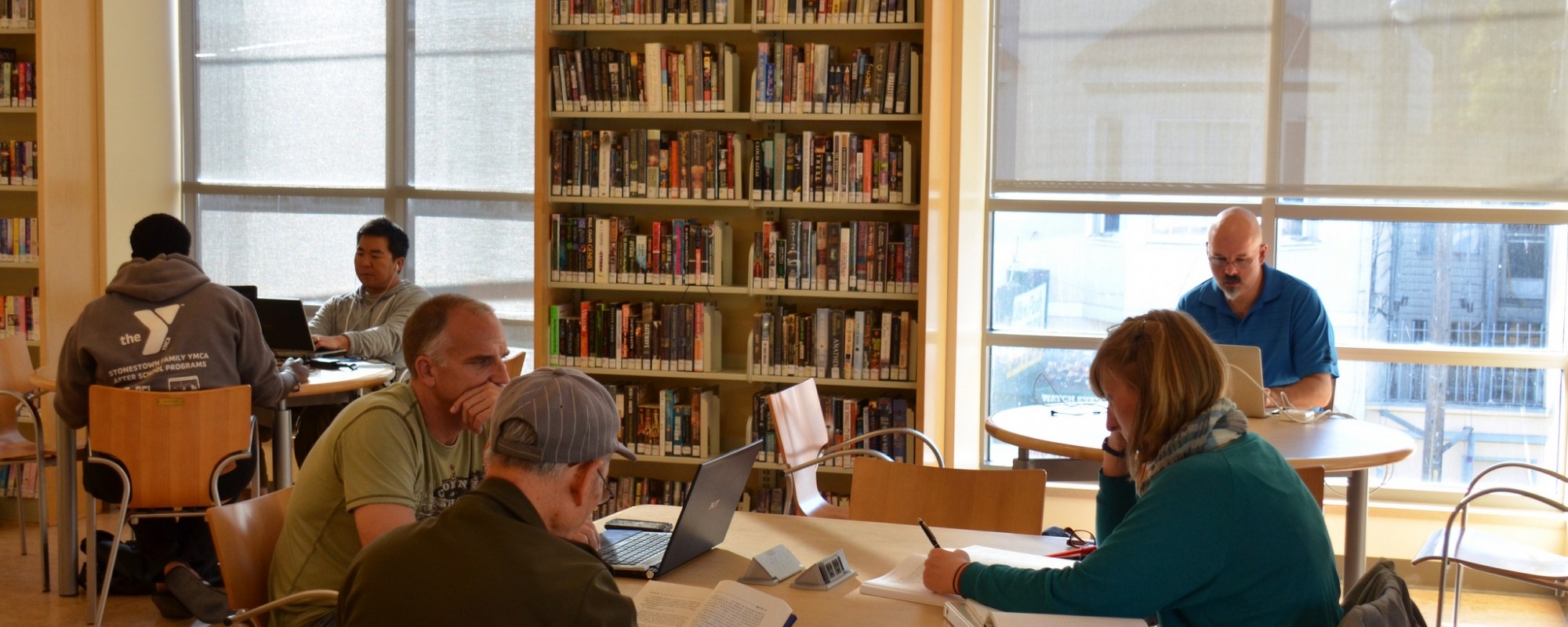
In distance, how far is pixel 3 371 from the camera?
4.99m

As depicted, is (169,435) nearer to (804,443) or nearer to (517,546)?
(804,443)

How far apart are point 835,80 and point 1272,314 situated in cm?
178

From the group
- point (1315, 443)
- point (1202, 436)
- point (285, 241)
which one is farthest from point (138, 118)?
point (1202, 436)

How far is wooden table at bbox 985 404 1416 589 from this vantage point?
3348mm

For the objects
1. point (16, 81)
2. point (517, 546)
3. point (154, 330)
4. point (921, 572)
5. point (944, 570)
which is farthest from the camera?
point (16, 81)

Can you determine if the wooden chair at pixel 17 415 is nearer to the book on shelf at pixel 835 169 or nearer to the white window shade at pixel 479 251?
the white window shade at pixel 479 251

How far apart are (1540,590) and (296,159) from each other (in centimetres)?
578

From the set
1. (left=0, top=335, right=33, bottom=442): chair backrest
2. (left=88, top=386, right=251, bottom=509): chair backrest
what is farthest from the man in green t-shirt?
(left=0, top=335, right=33, bottom=442): chair backrest

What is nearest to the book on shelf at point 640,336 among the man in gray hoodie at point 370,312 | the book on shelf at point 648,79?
the man in gray hoodie at point 370,312

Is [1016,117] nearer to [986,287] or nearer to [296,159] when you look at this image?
[986,287]

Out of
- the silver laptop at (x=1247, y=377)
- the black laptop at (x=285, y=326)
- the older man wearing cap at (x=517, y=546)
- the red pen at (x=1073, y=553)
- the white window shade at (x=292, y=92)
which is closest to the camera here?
the older man wearing cap at (x=517, y=546)

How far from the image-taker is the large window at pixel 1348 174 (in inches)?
190

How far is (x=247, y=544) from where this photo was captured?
2326mm

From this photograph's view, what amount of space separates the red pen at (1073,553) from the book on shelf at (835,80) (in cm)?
247
